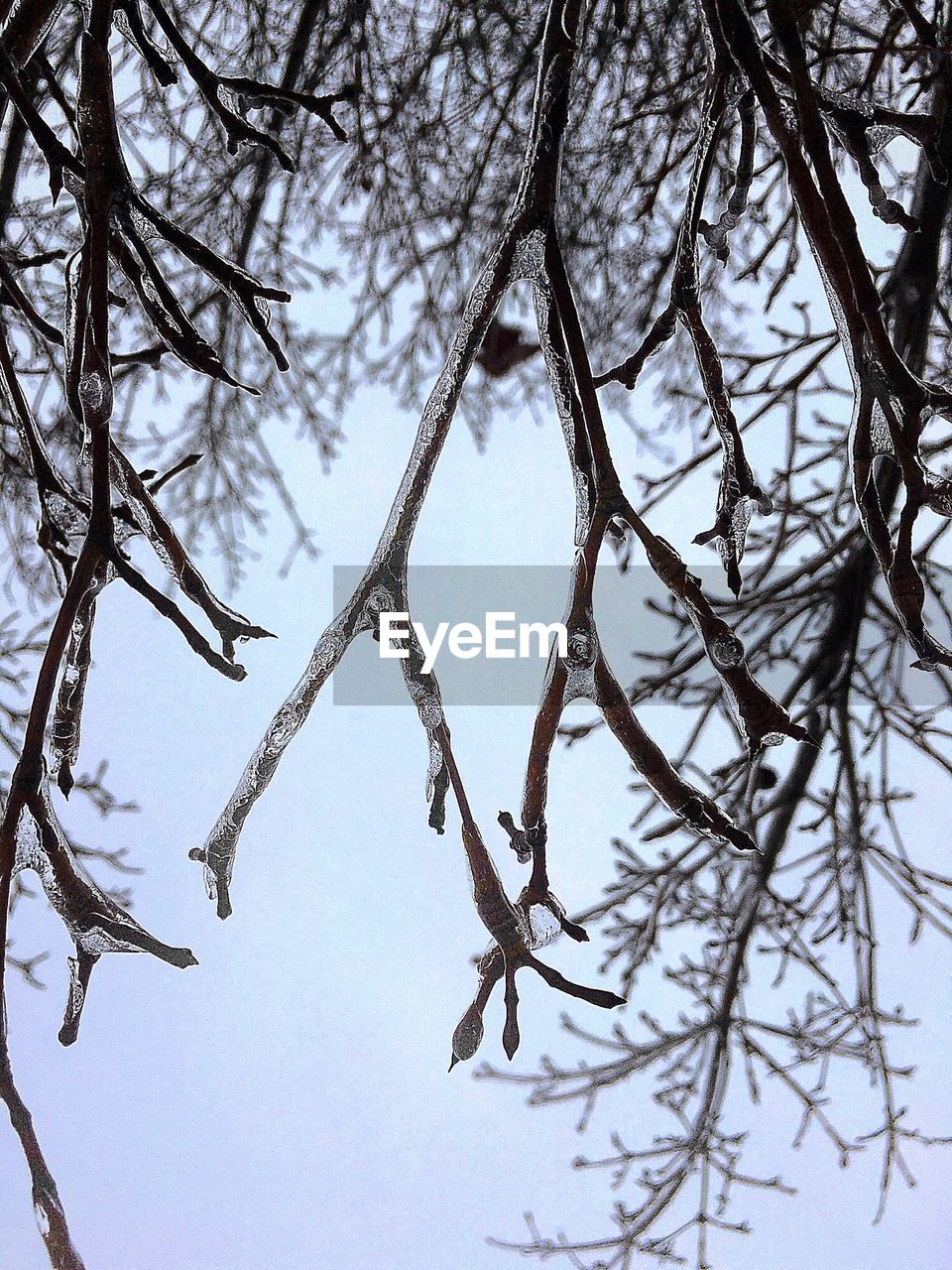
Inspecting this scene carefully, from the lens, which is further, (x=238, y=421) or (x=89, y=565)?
(x=238, y=421)

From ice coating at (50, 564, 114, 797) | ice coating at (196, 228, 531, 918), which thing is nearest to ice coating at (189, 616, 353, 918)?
ice coating at (196, 228, 531, 918)

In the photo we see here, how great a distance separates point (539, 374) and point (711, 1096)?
789mm

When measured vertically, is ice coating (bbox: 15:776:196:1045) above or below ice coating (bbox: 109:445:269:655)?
below

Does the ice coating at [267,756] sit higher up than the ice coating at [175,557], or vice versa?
the ice coating at [175,557]

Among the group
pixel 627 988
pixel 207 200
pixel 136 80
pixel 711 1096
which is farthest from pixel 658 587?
pixel 136 80

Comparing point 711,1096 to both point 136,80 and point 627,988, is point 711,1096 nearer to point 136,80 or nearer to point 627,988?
point 627,988

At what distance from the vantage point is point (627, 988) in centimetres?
96

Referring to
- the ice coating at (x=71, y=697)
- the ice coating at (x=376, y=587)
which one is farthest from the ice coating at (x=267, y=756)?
the ice coating at (x=71, y=697)

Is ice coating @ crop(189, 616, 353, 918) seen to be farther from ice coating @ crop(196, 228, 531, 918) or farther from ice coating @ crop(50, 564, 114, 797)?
ice coating @ crop(50, 564, 114, 797)

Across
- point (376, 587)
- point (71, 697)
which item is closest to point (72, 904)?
point (71, 697)

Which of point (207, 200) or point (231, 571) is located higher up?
point (207, 200)

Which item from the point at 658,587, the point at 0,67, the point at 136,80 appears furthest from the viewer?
the point at 658,587

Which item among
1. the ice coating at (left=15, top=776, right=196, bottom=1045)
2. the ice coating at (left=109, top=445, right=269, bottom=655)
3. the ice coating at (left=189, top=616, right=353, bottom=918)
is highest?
the ice coating at (left=109, top=445, right=269, bottom=655)

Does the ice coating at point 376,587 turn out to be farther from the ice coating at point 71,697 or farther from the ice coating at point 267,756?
the ice coating at point 71,697
